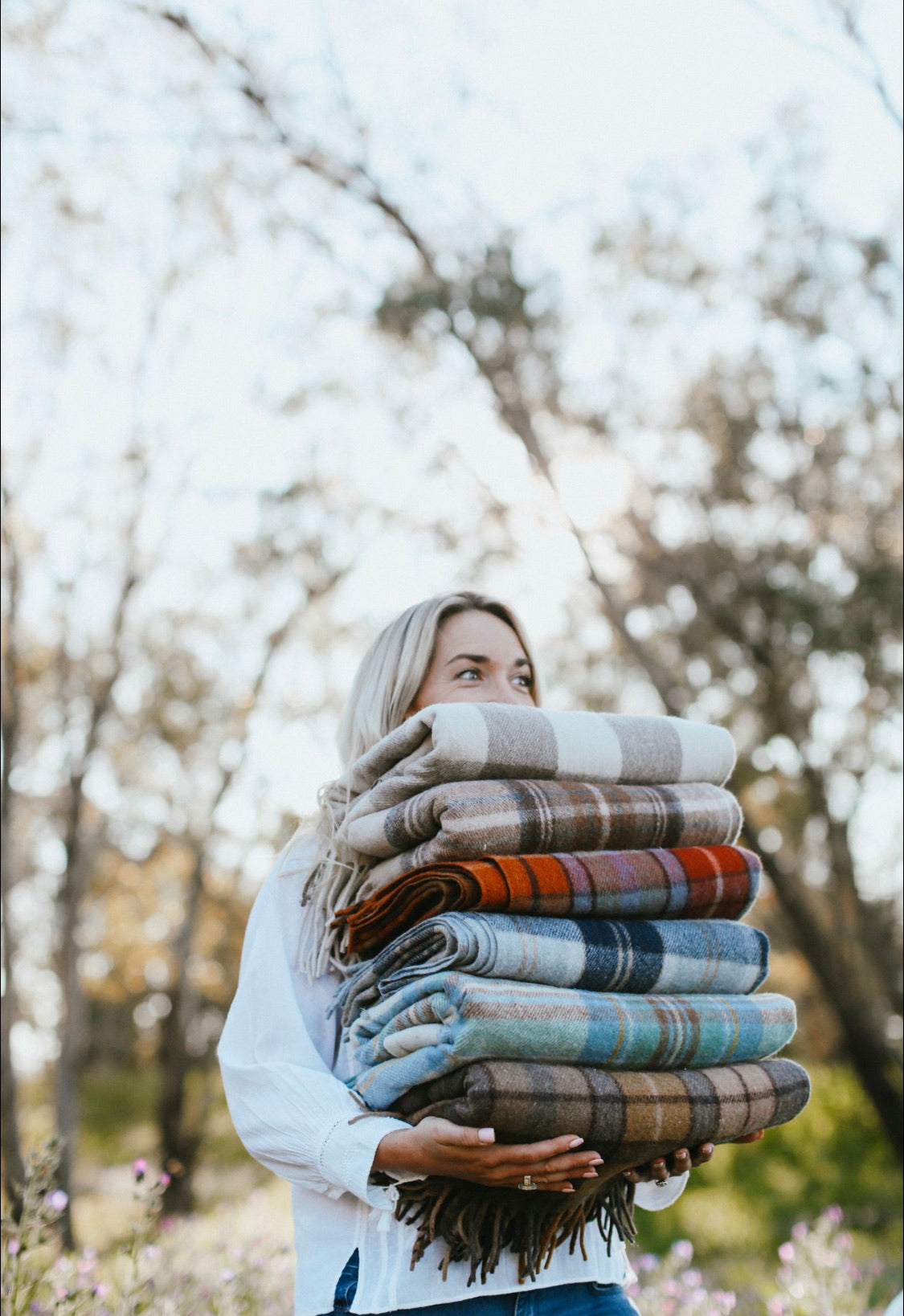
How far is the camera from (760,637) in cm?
1028

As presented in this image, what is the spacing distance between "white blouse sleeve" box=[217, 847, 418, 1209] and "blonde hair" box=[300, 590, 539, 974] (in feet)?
0.19

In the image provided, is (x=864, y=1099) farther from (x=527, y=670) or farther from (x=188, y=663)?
(x=527, y=670)

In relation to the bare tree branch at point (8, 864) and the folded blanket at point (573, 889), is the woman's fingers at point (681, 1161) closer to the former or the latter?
the folded blanket at point (573, 889)

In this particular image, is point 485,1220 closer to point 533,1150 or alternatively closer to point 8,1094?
point 533,1150

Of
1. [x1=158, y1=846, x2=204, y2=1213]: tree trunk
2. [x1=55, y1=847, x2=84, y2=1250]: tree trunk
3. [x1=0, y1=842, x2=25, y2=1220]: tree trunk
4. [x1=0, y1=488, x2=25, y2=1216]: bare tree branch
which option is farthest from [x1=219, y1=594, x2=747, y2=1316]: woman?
[x1=158, y1=846, x2=204, y2=1213]: tree trunk

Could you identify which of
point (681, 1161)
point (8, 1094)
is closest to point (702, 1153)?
point (681, 1161)

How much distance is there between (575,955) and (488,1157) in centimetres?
31

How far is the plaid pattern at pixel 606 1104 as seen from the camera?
154 cm

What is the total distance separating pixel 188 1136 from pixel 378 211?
394 inches

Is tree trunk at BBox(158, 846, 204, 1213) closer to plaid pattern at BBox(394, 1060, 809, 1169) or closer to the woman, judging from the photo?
the woman

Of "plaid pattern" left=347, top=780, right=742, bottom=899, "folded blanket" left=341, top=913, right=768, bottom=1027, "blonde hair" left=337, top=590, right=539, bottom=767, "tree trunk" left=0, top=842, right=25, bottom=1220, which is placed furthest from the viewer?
"tree trunk" left=0, top=842, right=25, bottom=1220

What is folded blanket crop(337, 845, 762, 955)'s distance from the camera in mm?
1693

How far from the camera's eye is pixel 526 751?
1.87 meters

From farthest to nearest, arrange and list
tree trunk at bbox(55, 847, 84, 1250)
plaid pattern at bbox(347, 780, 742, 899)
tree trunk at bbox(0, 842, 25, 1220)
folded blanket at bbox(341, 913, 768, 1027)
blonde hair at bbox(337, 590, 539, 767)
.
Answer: tree trunk at bbox(55, 847, 84, 1250)
tree trunk at bbox(0, 842, 25, 1220)
blonde hair at bbox(337, 590, 539, 767)
plaid pattern at bbox(347, 780, 742, 899)
folded blanket at bbox(341, 913, 768, 1027)
